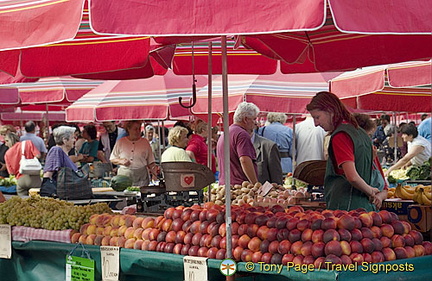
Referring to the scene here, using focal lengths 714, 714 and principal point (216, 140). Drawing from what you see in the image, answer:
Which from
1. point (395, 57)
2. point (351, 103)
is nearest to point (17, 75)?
point (395, 57)

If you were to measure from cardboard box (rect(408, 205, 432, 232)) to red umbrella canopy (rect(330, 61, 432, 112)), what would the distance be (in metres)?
2.45

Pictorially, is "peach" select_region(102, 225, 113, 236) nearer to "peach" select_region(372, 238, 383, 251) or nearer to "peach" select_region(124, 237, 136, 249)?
"peach" select_region(124, 237, 136, 249)

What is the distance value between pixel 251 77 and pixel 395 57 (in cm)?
409

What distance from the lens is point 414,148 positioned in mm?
10734

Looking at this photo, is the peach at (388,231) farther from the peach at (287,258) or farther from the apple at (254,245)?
the apple at (254,245)

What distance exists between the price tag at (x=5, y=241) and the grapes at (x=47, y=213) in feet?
0.18

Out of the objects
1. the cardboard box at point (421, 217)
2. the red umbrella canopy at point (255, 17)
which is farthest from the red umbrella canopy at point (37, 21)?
the cardboard box at point (421, 217)

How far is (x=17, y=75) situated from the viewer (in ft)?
20.3

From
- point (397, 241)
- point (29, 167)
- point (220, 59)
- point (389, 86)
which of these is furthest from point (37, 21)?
point (29, 167)

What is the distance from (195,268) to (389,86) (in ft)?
15.9

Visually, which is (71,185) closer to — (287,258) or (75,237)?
(75,237)

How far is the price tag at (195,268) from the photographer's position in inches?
154

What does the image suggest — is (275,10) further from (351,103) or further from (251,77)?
(351,103)

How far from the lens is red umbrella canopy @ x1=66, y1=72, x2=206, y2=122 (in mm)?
10266
